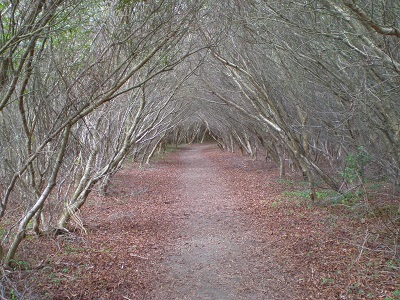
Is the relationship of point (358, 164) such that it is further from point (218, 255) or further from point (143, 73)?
point (143, 73)

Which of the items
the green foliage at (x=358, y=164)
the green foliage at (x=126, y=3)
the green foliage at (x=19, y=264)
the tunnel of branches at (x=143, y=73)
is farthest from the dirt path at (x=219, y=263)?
the green foliage at (x=126, y=3)

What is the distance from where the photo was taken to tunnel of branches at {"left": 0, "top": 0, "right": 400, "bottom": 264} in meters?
4.55

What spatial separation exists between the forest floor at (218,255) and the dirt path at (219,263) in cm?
1

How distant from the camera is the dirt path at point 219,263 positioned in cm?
501

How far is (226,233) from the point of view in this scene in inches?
311

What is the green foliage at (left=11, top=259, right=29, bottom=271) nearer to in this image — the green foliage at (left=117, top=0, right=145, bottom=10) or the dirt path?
the dirt path

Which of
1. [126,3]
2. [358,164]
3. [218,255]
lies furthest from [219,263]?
[358,164]

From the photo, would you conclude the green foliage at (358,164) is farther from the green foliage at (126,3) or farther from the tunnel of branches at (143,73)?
the green foliage at (126,3)

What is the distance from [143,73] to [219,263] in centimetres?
540

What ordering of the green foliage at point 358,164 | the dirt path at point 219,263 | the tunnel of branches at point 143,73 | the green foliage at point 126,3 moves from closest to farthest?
1. the tunnel of branches at point 143,73
2. the green foliage at point 126,3
3. the dirt path at point 219,263
4. the green foliage at point 358,164

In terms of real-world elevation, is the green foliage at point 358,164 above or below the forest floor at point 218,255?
above

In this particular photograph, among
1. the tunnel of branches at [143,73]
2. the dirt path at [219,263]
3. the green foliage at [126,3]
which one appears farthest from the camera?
the dirt path at [219,263]

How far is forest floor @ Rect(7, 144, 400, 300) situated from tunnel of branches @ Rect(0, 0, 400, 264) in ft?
2.45

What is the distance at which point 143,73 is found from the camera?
31.6ft
